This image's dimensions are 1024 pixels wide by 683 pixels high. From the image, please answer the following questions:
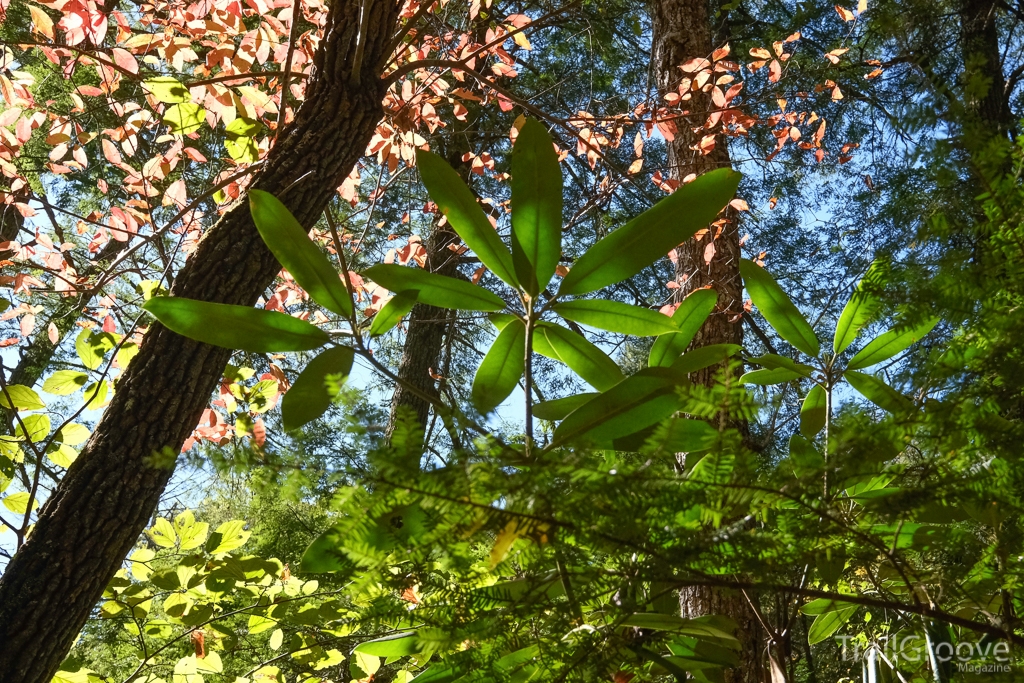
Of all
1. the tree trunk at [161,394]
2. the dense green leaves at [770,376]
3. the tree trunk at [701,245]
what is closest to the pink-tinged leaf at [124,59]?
the tree trunk at [161,394]

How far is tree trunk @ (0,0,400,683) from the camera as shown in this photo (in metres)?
1.29

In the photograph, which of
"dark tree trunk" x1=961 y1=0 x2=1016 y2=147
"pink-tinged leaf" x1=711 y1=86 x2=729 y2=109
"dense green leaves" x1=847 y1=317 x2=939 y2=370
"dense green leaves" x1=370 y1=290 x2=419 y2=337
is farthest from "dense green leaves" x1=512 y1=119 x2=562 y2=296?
"dark tree trunk" x1=961 y1=0 x2=1016 y2=147

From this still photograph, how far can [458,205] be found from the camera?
2.21 ft

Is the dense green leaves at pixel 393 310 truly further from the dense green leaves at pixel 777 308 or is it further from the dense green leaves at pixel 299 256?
the dense green leaves at pixel 777 308

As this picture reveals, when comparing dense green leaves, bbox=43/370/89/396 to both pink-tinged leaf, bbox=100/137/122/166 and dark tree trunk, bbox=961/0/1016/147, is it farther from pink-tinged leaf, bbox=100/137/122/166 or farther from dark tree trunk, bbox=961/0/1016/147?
dark tree trunk, bbox=961/0/1016/147

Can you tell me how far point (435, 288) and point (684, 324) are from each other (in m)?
0.26

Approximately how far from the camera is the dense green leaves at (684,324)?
75 cm

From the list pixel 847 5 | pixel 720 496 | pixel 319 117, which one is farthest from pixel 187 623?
pixel 847 5

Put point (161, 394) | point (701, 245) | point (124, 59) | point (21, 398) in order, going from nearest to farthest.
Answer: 1. point (161, 394)
2. point (21, 398)
3. point (124, 59)
4. point (701, 245)

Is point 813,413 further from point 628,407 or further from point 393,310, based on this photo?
point 393,310

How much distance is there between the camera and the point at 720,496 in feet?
1.23

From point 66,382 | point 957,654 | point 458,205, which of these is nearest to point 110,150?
point 66,382

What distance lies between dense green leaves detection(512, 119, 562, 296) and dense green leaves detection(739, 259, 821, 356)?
212mm

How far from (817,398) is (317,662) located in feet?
5.02
